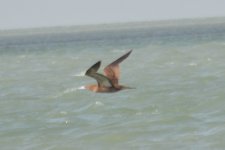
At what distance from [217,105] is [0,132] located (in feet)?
20.8

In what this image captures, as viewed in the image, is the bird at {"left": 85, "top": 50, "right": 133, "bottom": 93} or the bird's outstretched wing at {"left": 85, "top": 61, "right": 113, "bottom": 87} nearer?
the bird's outstretched wing at {"left": 85, "top": 61, "right": 113, "bottom": 87}

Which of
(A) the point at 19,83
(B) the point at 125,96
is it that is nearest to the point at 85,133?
(B) the point at 125,96

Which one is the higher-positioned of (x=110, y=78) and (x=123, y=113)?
(x=110, y=78)

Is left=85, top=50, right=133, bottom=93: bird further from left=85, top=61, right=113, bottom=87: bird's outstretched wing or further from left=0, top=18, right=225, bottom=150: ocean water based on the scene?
left=0, top=18, right=225, bottom=150: ocean water

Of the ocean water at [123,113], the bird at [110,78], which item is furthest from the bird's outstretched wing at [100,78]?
the ocean water at [123,113]

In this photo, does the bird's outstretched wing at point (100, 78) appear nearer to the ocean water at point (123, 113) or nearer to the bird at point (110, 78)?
the bird at point (110, 78)

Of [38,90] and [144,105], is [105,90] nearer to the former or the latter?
[144,105]

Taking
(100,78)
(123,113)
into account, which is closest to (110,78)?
(100,78)

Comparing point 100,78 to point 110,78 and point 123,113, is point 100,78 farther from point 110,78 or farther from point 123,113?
point 123,113

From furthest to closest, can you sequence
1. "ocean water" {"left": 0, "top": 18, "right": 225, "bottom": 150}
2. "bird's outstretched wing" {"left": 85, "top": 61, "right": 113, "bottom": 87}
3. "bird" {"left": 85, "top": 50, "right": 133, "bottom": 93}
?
"ocean water" {"left": 0, "top": 18, "right": 225, "bottom": 150}
"bird" {"left": 85, "top": 50, "right": 133, "bottom": 93}
"bird's outstretched wing" {"left": 85, "top": 61, "right": 113, "bottom": 87}

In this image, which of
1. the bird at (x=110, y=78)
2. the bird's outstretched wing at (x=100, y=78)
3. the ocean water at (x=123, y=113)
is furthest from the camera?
the ocean water at (x=123, y=113)

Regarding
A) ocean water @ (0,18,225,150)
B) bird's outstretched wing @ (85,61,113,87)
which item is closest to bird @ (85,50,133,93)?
bird's outstretched wing @ (85,61,113,87)

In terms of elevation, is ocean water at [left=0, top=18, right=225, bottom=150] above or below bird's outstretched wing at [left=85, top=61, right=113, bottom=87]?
below

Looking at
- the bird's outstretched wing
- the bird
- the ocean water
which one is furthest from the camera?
the ocean water
